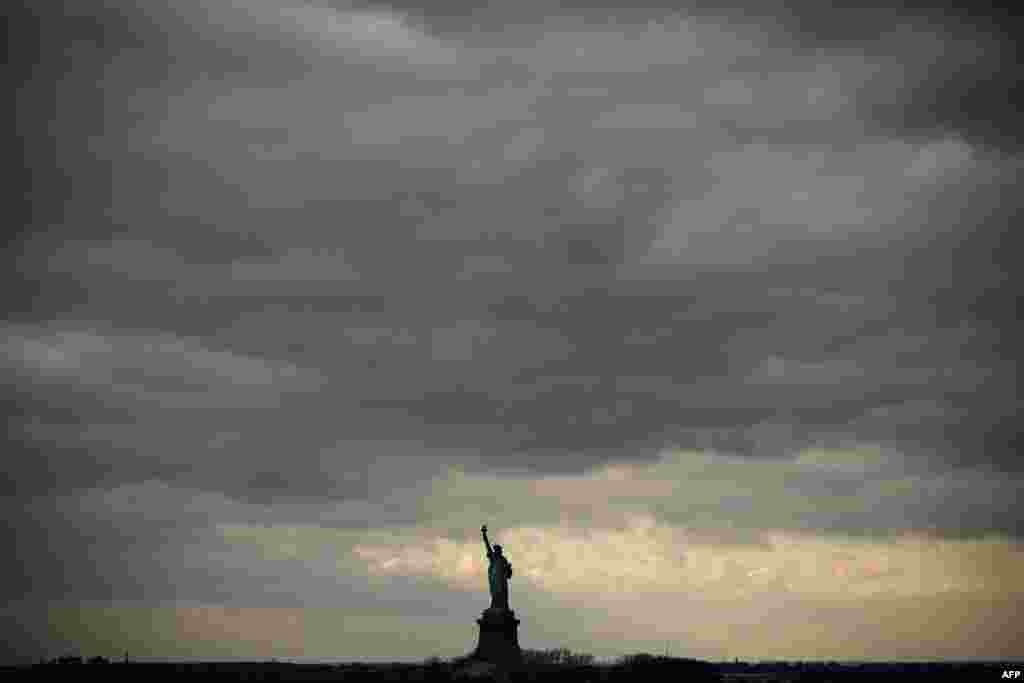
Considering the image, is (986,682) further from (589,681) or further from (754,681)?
(589,681)

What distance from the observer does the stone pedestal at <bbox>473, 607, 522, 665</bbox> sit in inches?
2611

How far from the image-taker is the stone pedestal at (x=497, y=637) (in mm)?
66312

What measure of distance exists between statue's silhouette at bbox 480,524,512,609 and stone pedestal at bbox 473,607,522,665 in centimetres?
46

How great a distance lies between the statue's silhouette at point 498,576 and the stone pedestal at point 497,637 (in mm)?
460

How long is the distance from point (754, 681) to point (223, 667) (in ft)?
95.6

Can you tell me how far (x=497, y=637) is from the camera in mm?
66625

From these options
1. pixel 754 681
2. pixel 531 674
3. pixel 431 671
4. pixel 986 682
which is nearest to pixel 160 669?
pixel 431 671

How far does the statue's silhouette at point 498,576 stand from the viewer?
2650 inches

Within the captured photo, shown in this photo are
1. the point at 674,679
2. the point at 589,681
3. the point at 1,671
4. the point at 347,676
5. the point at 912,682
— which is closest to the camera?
the point at 589,681

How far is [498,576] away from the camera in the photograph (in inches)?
2655

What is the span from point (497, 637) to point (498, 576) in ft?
9.37

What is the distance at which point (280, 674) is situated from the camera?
6800 cm

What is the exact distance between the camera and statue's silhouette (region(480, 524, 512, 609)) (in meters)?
67.3

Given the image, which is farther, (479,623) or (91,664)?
(91,664)
